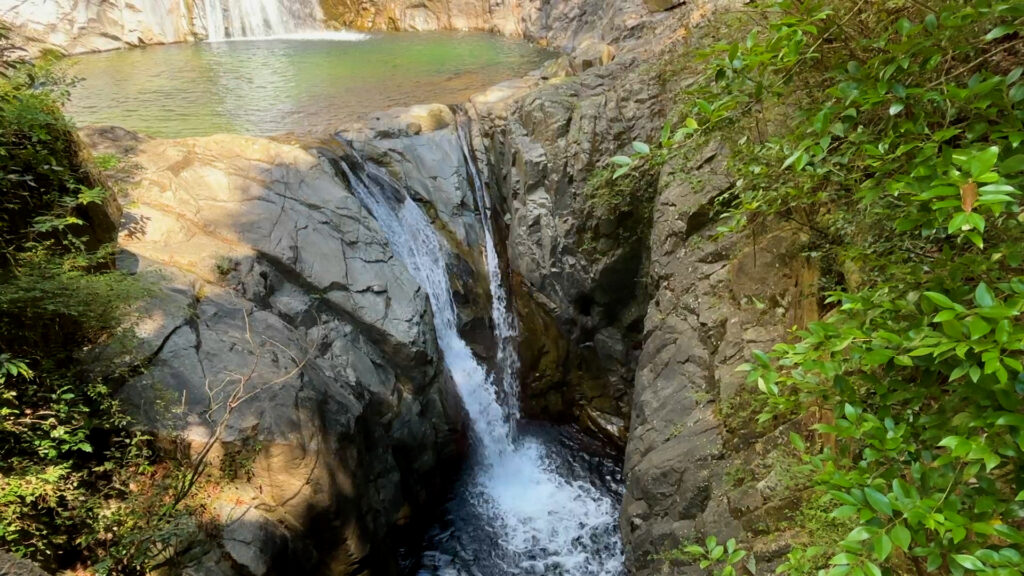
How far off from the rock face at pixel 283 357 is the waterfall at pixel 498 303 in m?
1.24

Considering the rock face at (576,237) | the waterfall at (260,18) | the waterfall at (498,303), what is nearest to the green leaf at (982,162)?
the rock face at (576,237)

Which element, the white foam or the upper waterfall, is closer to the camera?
the upper waterfall

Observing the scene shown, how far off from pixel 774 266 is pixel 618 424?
466 cm

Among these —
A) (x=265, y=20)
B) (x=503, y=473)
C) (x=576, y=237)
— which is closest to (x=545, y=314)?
(x=576, y=237)

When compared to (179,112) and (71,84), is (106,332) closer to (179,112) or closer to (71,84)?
(71,84)

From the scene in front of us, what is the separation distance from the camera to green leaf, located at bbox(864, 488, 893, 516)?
1.39 m

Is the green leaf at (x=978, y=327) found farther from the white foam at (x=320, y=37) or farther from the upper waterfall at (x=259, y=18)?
the upper waterfall at (x=259, y=18)

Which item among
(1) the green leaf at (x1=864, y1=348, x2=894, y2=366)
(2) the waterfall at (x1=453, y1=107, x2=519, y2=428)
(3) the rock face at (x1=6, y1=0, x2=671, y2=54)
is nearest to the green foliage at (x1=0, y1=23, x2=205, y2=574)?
(1) the green leaf at (x1=864, y1=348, x2=894, y2=366)

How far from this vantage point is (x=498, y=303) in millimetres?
9312

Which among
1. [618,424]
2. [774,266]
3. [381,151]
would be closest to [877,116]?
[774,266]

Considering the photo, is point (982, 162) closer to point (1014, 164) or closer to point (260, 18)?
point (1014, 164)

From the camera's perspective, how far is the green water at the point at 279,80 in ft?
34.0

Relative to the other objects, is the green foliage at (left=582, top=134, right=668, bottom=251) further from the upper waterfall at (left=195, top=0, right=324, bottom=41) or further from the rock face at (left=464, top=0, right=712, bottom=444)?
the upper waterfall at (left=195, top=0, right=324, bottom=41)

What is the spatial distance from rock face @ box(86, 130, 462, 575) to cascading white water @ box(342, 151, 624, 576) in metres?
0.51
